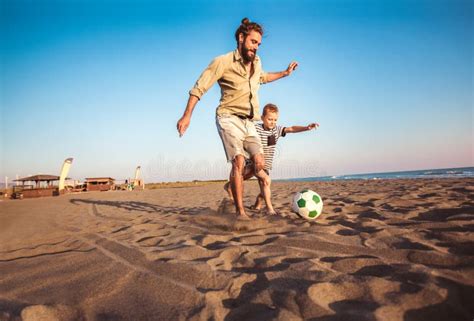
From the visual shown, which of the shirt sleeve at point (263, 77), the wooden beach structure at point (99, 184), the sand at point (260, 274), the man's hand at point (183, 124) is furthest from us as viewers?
the wooden beach structure at point (99, 184)

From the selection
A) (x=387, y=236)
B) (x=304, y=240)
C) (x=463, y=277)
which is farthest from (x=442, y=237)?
(x=304, y=240)

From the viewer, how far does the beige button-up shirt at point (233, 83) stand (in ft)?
11.1

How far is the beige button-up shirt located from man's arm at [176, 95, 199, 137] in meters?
0.21

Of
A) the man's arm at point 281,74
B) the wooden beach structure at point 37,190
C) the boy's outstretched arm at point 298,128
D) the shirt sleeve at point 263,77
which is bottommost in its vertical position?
the wooden beach structure at point 37,190

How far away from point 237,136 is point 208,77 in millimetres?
803

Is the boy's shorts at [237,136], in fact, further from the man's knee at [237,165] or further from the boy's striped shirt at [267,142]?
the boy's striped shirt at [267,142]

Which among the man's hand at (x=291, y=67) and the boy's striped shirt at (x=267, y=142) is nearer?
the man's hand at (x=291, y=67)

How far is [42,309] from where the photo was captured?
135cm

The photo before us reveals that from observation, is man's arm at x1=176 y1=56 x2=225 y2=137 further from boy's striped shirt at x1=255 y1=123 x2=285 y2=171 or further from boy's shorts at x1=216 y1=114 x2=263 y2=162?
boy's striped shirt at x1=255 y1=123 x2=285 y2=171

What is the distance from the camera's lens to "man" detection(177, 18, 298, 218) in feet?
11.1

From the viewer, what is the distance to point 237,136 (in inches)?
139

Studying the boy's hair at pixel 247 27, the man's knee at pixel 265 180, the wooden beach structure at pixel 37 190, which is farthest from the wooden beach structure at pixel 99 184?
the boy's hair at pixel 247 27

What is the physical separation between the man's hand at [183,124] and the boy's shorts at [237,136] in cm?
59

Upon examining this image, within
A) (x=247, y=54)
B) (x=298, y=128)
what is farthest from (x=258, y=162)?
(x=298, y=128)
